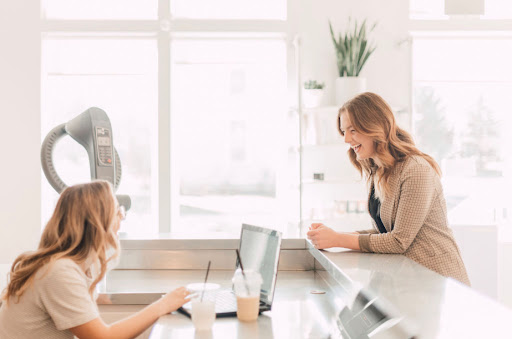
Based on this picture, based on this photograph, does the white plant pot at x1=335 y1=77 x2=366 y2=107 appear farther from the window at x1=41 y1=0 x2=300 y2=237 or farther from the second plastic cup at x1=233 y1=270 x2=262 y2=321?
the second plastic cup at x1=233 y1=270 x2=262 y2=321

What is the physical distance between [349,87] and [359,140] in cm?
262

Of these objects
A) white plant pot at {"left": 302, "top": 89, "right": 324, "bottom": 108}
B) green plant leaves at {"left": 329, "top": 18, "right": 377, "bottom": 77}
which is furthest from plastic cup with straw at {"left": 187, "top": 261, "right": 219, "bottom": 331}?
green plant leaves at {"left": 329, "top": 18, "right": 377, "bottom": 77}

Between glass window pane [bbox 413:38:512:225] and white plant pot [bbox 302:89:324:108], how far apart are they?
1090 millimetres

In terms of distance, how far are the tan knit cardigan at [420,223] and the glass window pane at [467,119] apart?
332cm

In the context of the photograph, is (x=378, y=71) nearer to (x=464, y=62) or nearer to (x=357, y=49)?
(x=357, y=49)

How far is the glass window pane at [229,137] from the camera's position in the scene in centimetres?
487

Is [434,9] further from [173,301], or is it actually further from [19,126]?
[173,301]

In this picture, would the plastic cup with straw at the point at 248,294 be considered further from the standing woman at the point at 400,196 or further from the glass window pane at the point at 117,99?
the glass window pane at the point at 117,99

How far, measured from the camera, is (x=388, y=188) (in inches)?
69.2

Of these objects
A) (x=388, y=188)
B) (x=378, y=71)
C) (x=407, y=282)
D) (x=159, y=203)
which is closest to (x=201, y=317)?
(x=407, y=282)

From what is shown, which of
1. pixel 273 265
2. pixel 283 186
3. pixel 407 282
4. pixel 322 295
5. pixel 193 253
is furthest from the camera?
pixel 283 186

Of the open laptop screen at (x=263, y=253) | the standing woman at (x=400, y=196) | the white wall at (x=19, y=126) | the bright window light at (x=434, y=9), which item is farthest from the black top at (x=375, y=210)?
the white wall at (x=19, y=126)

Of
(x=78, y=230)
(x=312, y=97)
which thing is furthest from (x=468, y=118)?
(x=78, y=230)

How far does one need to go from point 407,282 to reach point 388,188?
53 centimetres
